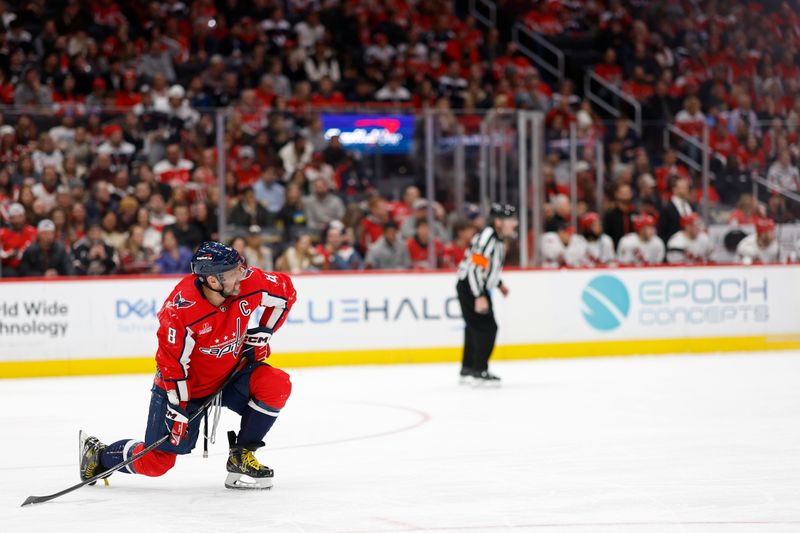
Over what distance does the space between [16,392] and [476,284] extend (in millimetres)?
3698

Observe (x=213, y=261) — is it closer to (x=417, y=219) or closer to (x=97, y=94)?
(x=417, y=219)

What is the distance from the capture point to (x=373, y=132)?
1199cm

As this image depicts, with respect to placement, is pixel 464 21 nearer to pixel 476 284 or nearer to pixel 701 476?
pixel 476 284

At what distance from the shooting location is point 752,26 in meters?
18.9

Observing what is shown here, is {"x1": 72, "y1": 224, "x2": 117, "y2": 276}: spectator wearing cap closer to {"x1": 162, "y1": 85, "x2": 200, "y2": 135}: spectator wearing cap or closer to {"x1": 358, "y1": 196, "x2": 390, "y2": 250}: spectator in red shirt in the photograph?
{"x1": 162, "y1": 85, "x2": 200, "y2": 135}: spectator wearing cap

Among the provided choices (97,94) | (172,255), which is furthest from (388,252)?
(97,94)

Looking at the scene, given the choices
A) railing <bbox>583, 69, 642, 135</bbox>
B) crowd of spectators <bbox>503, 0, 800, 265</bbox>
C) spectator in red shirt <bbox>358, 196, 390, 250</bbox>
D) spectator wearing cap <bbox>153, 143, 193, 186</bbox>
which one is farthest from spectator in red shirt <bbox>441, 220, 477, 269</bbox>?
railing <bbox>583, 69, 642, 135</bbox>

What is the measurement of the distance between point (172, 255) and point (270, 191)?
1.07 metres

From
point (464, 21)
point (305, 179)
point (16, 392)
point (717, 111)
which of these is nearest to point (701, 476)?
point (16, 392)

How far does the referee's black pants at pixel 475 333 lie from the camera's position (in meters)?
10.1

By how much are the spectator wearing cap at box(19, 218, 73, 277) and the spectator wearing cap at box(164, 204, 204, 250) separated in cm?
101

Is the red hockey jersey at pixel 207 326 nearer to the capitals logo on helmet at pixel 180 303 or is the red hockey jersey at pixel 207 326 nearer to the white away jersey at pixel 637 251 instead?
the capitals logo on helmet at pixel 180 303

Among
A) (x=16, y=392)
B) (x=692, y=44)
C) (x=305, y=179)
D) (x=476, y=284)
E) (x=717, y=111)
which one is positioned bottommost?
(x=16, y=392)

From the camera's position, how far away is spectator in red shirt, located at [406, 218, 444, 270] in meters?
12.1
